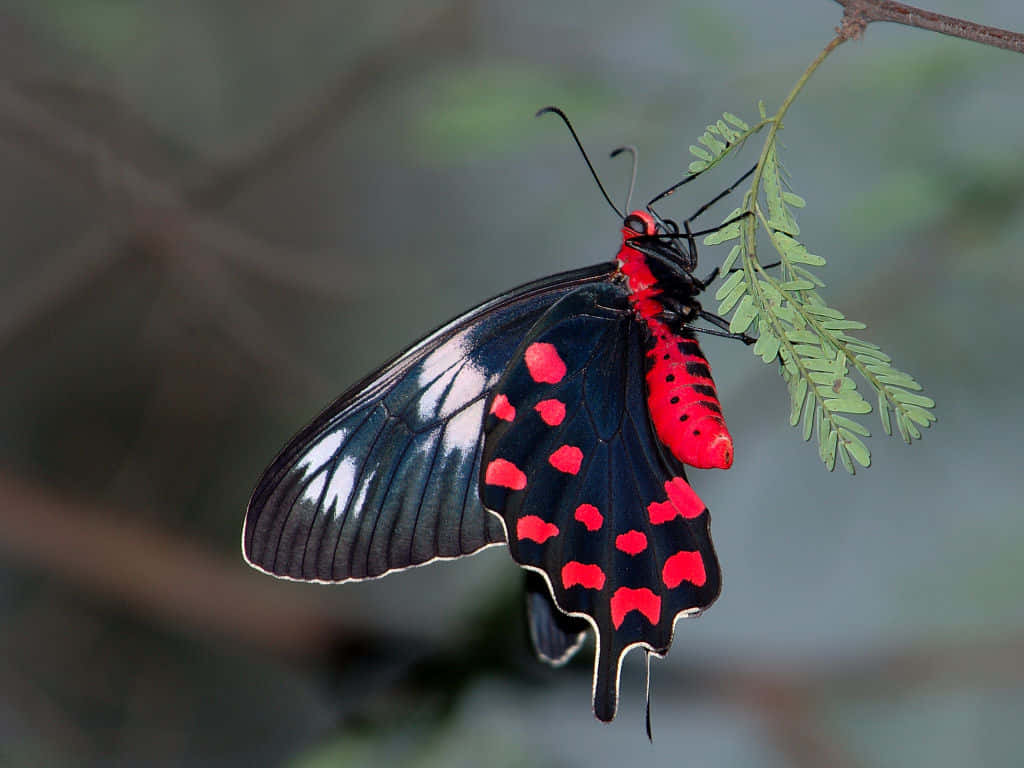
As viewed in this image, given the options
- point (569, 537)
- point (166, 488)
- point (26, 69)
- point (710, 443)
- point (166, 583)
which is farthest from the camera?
point (166, 488)

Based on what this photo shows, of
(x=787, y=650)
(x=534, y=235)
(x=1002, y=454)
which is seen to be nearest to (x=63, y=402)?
(x=534, y=235)

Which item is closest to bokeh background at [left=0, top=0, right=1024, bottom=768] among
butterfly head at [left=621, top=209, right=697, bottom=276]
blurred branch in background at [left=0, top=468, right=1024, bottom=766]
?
blurred branch in background at [left=0, top=468, right=1024, bottom=766]

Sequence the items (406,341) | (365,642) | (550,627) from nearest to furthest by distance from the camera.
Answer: (550,627) < (365,642) < (406,341)

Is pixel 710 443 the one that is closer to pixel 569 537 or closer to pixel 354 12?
pixel 569 537

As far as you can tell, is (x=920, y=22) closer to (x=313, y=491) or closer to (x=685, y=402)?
(x=685, y=402)

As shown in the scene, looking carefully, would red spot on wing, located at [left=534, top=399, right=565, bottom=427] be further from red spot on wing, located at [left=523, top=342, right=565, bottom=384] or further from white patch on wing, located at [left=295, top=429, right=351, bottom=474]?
white patch on wing, located at [left=295, top=429, right=351, bottom=474]

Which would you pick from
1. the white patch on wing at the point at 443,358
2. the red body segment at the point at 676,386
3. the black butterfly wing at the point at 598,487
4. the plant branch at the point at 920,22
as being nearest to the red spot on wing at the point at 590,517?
the black butterfly wing at the point at 598,487

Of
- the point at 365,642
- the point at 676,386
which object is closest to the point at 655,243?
the point at 676,386

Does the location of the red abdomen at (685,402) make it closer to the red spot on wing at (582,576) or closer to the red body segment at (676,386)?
the red body segment at (676,386)
